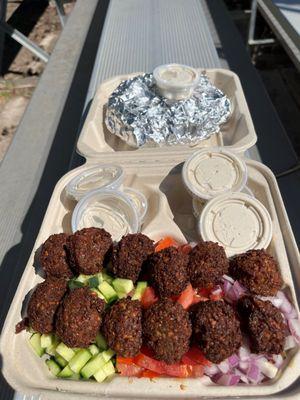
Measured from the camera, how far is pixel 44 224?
7.16 ft

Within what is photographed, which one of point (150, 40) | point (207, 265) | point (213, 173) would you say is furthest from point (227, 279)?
point (150, 40)

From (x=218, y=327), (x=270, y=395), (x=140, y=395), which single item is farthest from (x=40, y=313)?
(x=270, y=395)

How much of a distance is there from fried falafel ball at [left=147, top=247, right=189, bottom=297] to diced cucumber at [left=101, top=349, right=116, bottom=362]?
1.04ft

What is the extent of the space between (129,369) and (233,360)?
420 mm

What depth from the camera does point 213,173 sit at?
224 cm

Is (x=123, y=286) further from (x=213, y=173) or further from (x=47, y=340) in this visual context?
(x=213, y=173)

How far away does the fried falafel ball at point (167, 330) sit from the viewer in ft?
4.98

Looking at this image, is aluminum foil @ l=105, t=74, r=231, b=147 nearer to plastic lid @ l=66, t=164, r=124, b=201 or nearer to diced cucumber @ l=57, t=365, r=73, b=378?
plastic lid @ l=66, t=164, r=124, b=201

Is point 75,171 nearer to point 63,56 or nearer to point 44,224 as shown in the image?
point 44,224

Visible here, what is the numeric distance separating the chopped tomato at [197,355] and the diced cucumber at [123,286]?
1.24ft

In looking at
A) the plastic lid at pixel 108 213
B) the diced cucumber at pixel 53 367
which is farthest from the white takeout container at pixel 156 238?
the plastic lid at pixel 108 213

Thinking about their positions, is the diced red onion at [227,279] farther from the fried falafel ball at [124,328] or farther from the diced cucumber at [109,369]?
the diced cucumber at [109,369]

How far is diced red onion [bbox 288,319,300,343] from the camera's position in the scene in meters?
1.58

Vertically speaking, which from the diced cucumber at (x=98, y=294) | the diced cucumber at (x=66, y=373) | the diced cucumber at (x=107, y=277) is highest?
the diced cucumber at (x=98, y=294)
